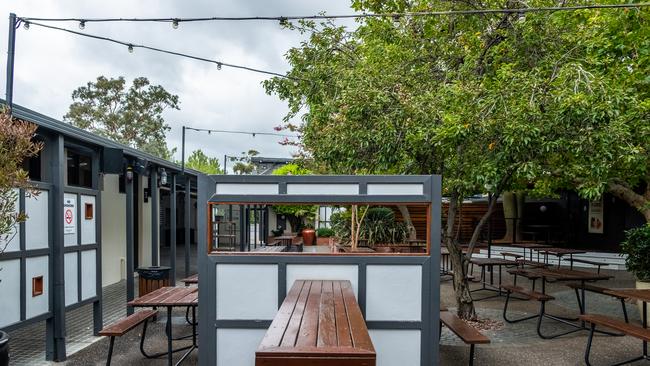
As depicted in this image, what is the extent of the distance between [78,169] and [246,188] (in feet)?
15.0

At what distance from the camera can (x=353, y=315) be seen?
7.65 feet

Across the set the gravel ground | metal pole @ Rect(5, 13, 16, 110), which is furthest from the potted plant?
metal pole @ Rect(5, 13, 16, 110)

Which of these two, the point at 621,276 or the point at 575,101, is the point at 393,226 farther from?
the point at 575,101

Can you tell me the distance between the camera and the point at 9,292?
372 cm

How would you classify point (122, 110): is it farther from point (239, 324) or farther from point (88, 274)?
point (239, 324)

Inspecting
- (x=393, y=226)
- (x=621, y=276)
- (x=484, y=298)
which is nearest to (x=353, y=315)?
(x=484, y=298)

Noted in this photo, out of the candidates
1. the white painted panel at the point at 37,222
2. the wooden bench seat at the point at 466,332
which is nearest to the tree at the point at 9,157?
the white painted panel at the point at 37,222

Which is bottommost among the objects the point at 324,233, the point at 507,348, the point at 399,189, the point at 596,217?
the point at 507,348

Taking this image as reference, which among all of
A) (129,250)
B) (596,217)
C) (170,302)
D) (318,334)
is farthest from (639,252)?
(596,217)

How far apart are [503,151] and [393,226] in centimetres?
694

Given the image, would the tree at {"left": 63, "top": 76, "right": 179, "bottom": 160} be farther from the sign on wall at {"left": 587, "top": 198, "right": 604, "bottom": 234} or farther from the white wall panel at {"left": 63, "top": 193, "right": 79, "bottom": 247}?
the sign on wall at {"left": 587, "top": 198, "right": 604, "bottom": 234}

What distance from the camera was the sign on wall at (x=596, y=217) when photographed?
12688mm

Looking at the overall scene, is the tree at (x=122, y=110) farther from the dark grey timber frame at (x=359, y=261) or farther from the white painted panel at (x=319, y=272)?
the white painted panel at (x=319, y=272)

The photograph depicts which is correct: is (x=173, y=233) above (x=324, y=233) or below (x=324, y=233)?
above
